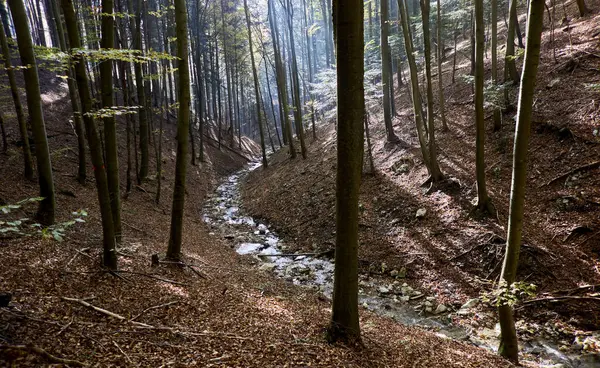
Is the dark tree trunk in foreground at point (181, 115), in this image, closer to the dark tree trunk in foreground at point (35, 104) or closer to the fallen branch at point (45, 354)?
the dark tree trunk in foreground at point (35, 104)

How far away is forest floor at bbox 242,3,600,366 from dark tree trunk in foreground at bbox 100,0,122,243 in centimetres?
612

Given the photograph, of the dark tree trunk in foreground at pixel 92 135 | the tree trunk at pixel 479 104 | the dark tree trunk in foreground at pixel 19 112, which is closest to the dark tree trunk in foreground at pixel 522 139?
the tree trunk at pixel 479 104

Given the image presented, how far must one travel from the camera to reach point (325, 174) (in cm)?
1500

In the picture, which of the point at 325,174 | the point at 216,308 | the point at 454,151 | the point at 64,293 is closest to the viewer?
the point at 64,293

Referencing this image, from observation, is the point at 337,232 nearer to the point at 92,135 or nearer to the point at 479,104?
the point at 92,135

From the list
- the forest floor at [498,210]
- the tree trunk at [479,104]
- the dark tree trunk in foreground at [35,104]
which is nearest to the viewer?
the dark tree trunk in foreground at [35,104]

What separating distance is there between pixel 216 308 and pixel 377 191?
830 cm

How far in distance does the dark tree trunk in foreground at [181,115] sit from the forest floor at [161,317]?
0.70 metres

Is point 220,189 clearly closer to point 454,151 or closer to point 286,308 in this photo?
point 454,151

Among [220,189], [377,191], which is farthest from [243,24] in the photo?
[377,191]

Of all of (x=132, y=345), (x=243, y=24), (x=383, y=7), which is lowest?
(x=132, y=345)

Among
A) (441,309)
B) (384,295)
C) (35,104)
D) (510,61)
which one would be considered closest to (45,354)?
(35,104)

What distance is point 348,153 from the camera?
13.3 feet

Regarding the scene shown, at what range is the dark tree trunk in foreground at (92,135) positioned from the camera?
4727 mm
